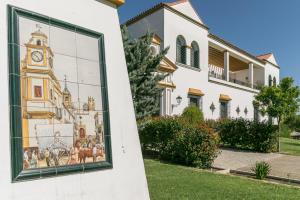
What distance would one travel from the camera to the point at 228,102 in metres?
24.3

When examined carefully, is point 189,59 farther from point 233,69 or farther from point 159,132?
point 233,69

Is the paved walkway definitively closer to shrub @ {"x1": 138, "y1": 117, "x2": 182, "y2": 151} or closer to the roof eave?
shrub @ {"x1": 138, "y1": 117, "x2": 182, "y2": 151}

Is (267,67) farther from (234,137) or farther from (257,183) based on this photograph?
(257,183)

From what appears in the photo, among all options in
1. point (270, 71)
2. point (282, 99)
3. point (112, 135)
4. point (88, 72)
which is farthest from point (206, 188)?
point (270, 71)

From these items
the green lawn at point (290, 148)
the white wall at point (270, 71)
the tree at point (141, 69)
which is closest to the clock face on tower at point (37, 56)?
the tree at point (141, 69)

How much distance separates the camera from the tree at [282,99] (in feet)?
51.5

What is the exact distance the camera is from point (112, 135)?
12.7ft

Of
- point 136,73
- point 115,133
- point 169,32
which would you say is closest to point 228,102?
point 169,32

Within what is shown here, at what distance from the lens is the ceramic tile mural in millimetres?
2994

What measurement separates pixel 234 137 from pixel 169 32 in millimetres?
7564

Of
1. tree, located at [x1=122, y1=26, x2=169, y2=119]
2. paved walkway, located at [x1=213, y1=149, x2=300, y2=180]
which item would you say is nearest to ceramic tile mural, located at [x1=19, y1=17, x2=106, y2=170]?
tree, located at [x1=122, y1=26, x2=169, y2=119]

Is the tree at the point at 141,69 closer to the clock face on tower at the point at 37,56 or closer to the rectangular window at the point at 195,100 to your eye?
the clock face on tower at the point at 37,56

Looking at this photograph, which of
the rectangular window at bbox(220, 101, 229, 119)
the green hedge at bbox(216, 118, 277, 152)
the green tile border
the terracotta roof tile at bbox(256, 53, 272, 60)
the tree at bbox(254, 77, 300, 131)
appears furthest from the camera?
the terracotta roof tile at bbox(256, 53, 272, 60)

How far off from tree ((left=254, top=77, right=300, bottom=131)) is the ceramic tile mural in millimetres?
14251
